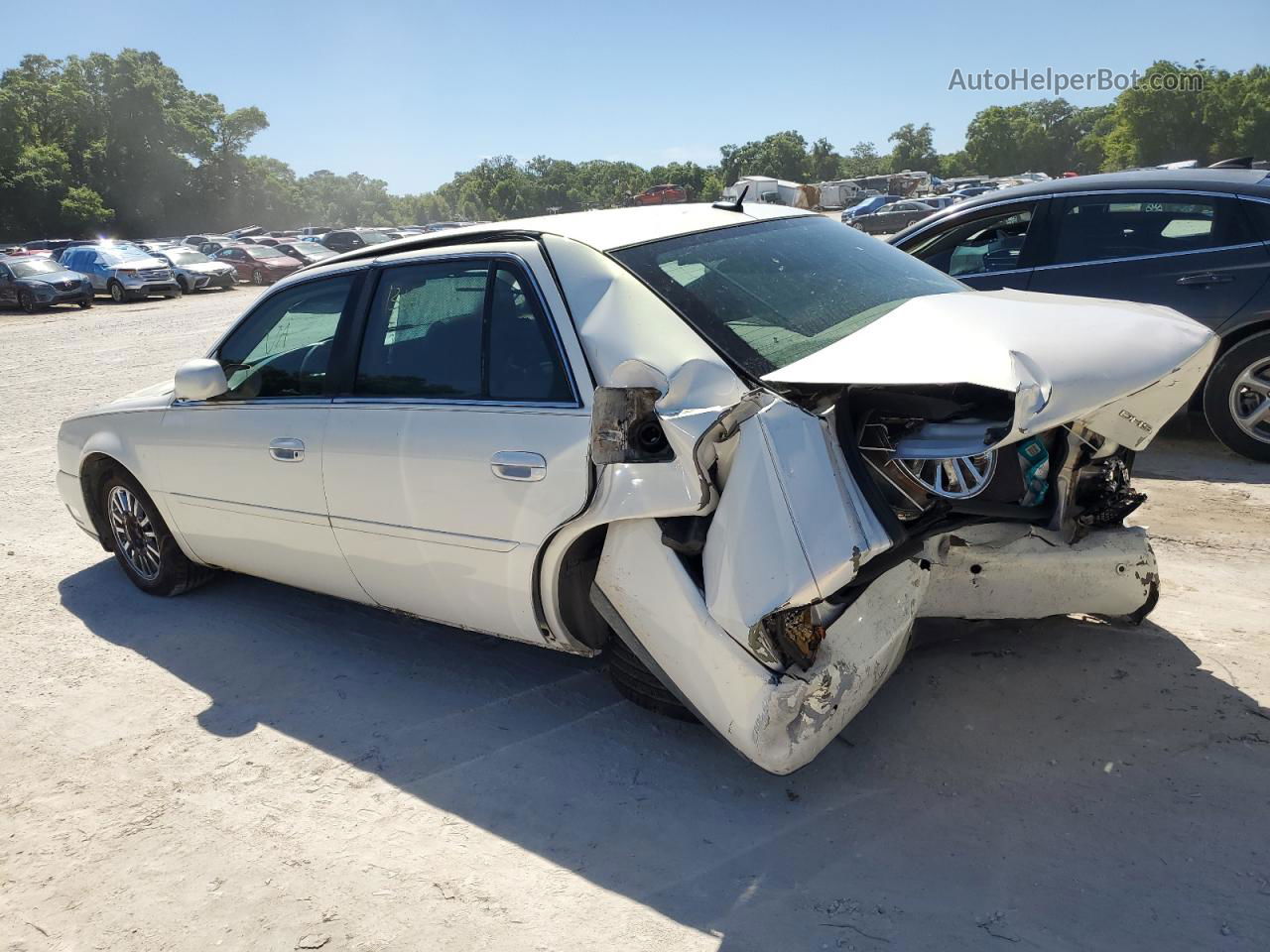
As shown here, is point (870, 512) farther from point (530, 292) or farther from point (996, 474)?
point (530, 292)

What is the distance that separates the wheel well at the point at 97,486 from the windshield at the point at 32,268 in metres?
23.8

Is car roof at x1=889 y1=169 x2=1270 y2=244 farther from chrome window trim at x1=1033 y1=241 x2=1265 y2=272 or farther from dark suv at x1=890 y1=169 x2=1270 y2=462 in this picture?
chrome window trim at x1=1033 y1=241 x2=1265 y2=272

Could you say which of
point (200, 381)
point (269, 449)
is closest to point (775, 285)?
point (269, 449)

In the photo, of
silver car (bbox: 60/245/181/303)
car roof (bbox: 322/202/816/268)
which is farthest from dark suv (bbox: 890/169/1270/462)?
silver car (bbox: 60/245/181/303)

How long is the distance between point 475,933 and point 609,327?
5.84ft

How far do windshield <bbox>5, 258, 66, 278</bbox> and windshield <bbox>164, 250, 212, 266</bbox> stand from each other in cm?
424

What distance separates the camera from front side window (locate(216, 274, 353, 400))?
3.98 metres

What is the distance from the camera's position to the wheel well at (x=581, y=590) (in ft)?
10.2

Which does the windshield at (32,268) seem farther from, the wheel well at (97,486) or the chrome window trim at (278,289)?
the chrome window trim at (278,289)

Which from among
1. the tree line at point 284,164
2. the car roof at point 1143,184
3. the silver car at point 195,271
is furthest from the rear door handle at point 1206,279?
the tree line at point 284,164

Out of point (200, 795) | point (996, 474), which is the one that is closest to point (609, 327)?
point (996, 474)

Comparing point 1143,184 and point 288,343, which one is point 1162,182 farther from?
point 288,343

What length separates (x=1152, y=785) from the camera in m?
2.83

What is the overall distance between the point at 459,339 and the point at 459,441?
43 cm
